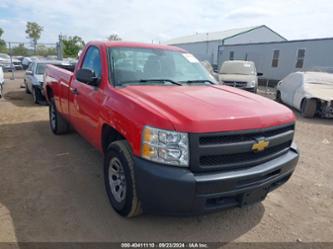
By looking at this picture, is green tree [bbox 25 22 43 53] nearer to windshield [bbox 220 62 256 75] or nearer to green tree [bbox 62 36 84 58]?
green tree [bbox 62 36 84 58]

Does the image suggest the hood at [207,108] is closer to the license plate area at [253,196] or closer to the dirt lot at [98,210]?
the license plate area at [253,196]

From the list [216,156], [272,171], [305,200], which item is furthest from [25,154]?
[305,200]

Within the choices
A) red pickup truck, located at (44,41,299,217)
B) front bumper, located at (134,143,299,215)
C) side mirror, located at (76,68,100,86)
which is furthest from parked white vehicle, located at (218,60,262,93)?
front bumper, located at (134,143,299,215)

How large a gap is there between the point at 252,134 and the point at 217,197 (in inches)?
27.0

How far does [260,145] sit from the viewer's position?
8.95 feet

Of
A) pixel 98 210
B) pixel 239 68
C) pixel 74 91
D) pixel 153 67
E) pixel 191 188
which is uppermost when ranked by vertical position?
pixel 153 67

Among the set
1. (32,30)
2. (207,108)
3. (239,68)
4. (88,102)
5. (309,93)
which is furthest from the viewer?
(32,30)

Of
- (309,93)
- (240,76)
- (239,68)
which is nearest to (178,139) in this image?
(309,93)

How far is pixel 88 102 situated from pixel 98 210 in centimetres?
143

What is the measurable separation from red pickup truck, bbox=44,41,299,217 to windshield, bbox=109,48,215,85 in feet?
0.05

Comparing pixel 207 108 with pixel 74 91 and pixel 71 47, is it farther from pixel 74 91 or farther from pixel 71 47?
pixel 71 47

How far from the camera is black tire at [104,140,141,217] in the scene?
2.78m

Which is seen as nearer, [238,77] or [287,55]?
[238,77]

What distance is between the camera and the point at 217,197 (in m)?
2.50
